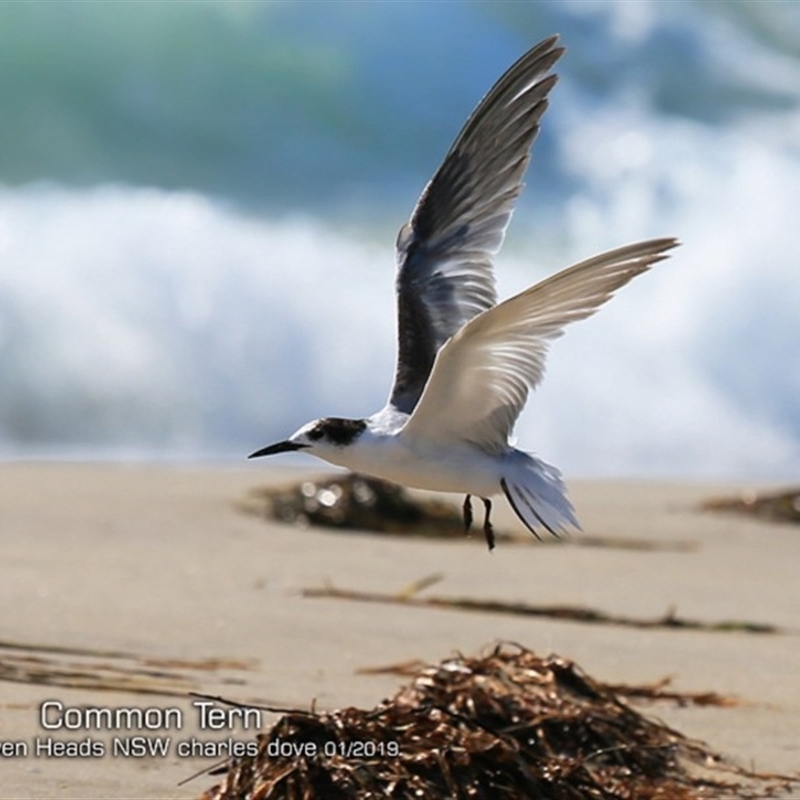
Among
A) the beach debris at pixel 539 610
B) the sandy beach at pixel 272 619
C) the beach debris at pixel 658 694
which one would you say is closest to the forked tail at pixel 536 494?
the sandy beach at pixel 272 619

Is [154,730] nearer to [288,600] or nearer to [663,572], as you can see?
[288,600]

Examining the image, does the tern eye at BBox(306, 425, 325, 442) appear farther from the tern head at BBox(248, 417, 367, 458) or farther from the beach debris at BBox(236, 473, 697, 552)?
the beach debris at BBox(236, 473, 697, 552)

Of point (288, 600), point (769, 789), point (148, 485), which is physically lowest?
point (769, 789)

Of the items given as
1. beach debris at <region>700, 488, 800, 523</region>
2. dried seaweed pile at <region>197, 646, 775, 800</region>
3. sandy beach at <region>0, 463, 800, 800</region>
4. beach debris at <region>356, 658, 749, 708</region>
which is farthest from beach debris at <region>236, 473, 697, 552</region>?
dried seaweed pile at <region>197, 646, 775, 800</region>

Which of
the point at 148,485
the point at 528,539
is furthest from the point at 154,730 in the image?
the point at 148,485

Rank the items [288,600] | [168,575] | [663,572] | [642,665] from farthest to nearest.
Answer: [663,572] < [168,575] < [288,600] < [642,665]

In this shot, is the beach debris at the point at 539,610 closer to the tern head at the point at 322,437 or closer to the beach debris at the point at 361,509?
the beach debris at the point at 361,509
